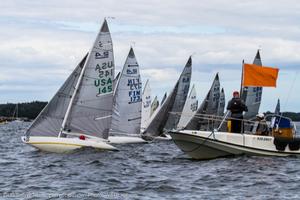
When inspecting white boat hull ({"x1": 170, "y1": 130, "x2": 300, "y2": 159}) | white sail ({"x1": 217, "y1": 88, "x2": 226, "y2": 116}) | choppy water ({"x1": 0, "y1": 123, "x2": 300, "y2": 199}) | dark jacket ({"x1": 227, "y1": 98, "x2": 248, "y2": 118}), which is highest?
white sail ({"x1": 217, "y1": 88, "x2": 226, "y2": 116})

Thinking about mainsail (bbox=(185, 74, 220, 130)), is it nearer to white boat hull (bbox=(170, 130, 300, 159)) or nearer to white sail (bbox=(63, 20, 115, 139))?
white sail (bbox=(63, 20, 115, 139))

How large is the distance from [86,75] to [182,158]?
25.4 ft

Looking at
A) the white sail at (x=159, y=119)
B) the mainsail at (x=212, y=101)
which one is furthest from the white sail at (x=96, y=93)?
the mainsail at (x=212, y=101)

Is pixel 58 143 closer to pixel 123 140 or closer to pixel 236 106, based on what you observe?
pixel 236 106

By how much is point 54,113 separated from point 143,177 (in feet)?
41.5

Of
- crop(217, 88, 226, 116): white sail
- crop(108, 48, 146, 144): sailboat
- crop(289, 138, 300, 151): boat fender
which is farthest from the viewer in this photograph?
crop(217, 88, 226, 116): white sail

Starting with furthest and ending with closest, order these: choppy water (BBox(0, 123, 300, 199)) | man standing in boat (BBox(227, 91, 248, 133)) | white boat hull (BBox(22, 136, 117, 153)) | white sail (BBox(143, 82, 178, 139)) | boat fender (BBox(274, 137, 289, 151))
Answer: white sail (BBox(143, 82, 178, 139))
white boat hull (BBox(22, 136, 117, 153))
boat fender (BBox(274, 137, 289, 151))
man standing in boat (BBox(227, 91, 248, 133))
choppy water (BBox(0, 123, 300, 199))

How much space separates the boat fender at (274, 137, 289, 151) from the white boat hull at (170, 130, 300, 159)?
0.41 feet

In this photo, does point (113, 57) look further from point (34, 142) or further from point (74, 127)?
point (34, 142)

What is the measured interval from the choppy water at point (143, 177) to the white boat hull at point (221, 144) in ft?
2.08

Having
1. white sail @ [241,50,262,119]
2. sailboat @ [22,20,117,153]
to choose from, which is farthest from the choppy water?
white sail @ [241,50,262,119]

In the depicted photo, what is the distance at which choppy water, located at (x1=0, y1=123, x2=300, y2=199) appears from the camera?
816 inches

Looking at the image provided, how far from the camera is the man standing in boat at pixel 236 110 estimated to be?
30266mm

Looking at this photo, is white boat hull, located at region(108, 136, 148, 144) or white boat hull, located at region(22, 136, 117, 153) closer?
white boat hull, located at region(22, 136, 117, 153)
